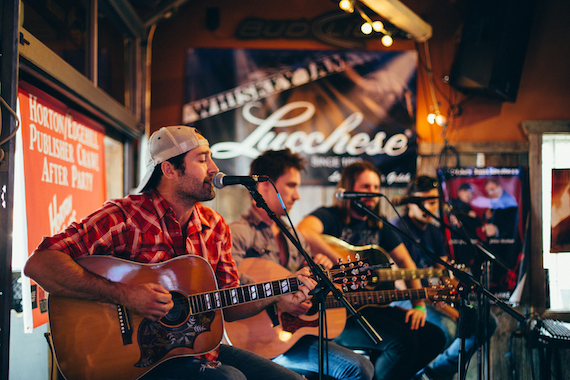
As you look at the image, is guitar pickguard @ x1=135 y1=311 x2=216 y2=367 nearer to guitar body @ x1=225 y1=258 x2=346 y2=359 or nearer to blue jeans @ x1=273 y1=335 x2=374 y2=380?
guitar body @ x1=225 y1=258 x2=346 y2=359

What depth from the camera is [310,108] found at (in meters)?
4.41

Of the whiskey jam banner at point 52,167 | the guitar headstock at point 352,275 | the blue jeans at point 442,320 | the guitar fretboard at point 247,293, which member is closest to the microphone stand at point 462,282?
the guitar headstock at point 352,275

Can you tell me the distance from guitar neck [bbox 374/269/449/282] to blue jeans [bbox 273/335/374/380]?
615 millimetres

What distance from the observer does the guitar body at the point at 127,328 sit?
68.6 inches

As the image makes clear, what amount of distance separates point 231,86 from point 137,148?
3.70 ft

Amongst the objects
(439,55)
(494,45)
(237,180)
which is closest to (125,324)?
(237,180)

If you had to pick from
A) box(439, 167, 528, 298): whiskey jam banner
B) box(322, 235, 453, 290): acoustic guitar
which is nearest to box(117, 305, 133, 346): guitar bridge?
box(322, 235, 453, 290): acoustic guitar

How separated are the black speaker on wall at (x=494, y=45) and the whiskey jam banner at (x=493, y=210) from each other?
32.1 inches

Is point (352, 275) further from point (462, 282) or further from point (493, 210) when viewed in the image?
point (493, 210)

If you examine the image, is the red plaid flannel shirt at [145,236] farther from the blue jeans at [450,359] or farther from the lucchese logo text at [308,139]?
Result: the blue jeans at [450,359]

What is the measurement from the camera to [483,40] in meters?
4.05

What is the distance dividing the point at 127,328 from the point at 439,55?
406cm

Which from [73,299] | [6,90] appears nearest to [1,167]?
[6,90]

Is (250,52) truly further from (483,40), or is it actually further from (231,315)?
(231,315)
